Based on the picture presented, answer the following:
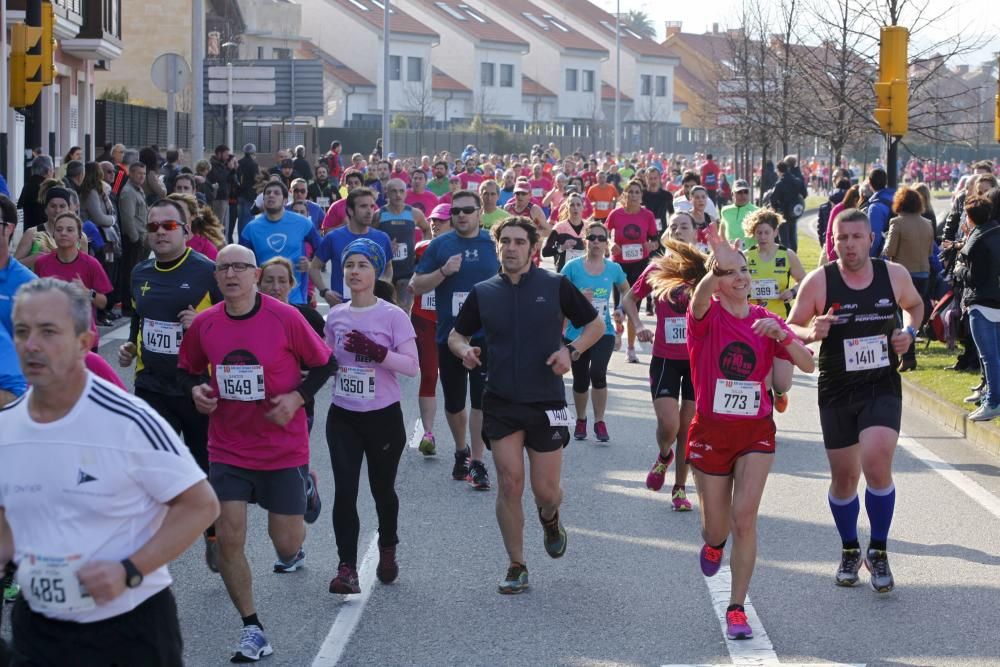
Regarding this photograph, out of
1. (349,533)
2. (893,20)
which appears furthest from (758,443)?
(893,20)

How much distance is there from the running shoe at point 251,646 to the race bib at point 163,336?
181cm

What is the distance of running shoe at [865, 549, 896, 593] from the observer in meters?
7.56

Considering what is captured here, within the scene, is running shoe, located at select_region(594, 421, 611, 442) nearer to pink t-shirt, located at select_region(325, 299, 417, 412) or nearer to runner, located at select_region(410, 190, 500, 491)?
runner, located at select_region(410, 190, 500, 491)

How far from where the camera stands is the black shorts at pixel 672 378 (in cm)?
966

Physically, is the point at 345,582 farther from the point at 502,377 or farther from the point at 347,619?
the point at 502,377

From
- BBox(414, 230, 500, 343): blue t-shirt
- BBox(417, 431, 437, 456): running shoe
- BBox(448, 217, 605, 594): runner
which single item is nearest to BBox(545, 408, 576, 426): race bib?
BBox(448, 217, 605, 594): runner

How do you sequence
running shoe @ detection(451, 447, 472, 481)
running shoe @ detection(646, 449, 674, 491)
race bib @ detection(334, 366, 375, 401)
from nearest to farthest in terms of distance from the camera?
race bib @ detection(334, 366, 375, 401), running shoe @ detection(646, 449, 674, 491), running shoe @ detection(451, 447, 472, 481)

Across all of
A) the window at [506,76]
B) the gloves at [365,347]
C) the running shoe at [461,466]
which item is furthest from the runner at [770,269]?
the window at [506,76]

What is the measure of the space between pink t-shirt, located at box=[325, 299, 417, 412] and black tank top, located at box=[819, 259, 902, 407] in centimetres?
209

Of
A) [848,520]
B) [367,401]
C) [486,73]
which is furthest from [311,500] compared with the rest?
[486,73]

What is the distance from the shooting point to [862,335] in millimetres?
7723

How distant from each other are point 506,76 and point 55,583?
3555 inches

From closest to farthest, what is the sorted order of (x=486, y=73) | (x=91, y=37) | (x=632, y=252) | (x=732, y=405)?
(x=732, y=405) < (x=632, y=252) < (x=91, y=37) < (x=486, y=73)

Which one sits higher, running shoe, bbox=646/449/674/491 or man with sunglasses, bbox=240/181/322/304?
man with sunglasses, bbox=240/181/322/304
